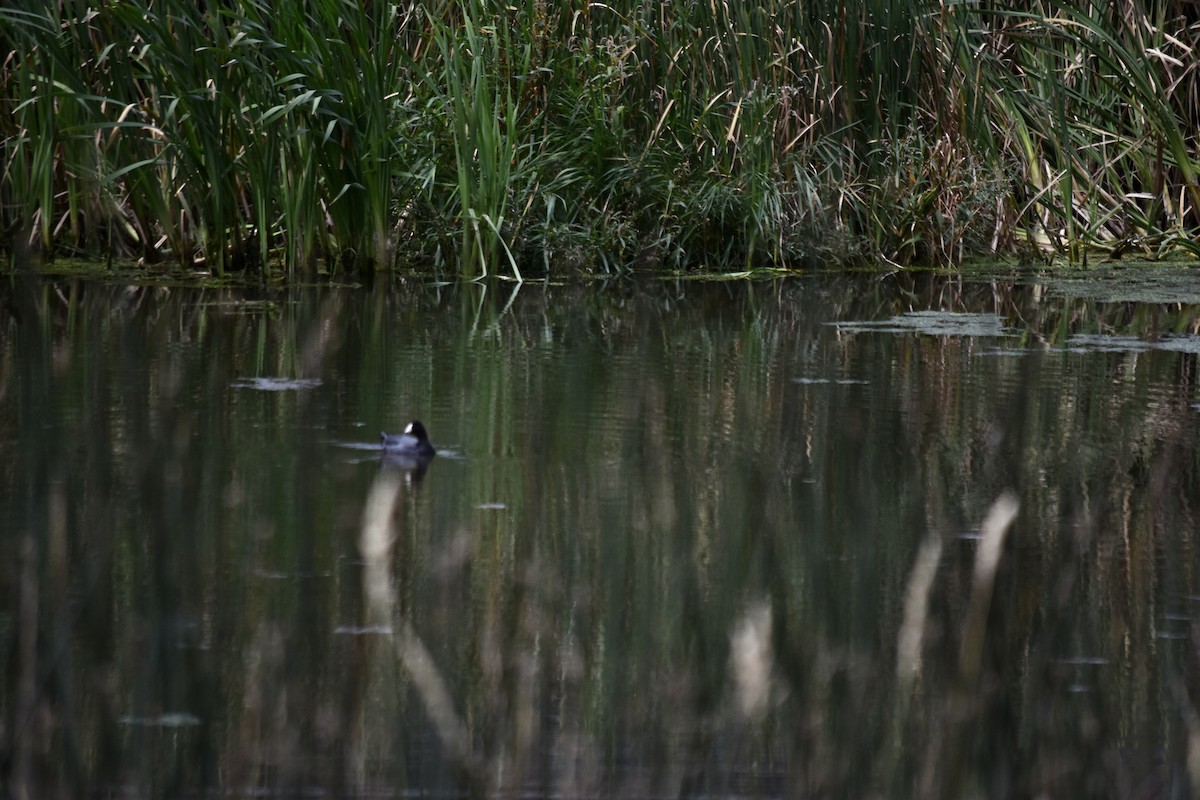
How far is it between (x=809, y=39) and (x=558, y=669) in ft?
24.4

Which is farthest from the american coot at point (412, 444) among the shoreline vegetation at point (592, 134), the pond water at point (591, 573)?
the shoreline vegetation at point (592, 134)

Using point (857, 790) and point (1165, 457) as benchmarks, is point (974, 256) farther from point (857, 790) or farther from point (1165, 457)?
point (857, 790)

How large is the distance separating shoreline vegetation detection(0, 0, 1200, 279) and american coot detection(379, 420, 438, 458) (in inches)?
150

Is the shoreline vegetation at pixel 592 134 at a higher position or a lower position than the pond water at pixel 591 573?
higher

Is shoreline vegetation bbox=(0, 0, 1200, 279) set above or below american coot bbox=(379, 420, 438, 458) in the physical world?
above

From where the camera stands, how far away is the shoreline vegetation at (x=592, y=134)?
307 inches

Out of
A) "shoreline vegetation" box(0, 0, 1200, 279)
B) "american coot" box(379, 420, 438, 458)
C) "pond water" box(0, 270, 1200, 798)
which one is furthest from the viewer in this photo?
"shoreline vegetation" box(0, 0, 1200, 279)

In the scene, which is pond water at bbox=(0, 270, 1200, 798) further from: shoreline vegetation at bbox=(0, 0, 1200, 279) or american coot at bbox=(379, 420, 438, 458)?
shoreline vegetation at bbox=(0, 0, 1200, 279)

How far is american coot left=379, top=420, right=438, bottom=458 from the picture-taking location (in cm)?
397

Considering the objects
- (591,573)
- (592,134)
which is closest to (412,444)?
(591,573)

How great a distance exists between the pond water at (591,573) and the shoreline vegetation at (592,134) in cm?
206

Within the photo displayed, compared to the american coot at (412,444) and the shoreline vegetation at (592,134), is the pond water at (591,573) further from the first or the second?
the shoreline vegetation at (592,134)

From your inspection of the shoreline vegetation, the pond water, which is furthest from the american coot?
the shoreline vegetation

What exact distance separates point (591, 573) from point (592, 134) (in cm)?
622
